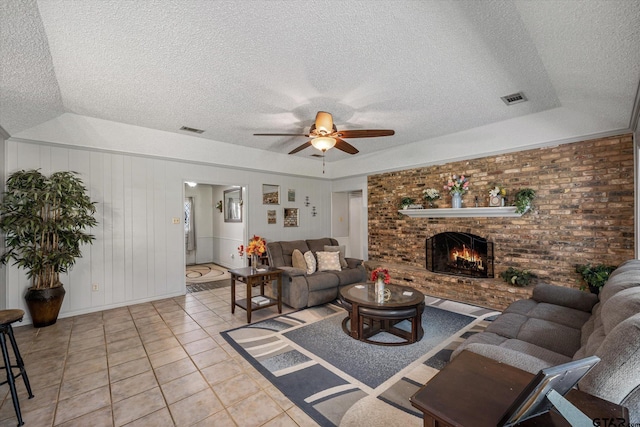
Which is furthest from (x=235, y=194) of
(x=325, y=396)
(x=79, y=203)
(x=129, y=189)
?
(x=325, y=396)

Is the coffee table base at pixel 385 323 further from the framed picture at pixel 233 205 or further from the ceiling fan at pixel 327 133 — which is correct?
the framed picture at pixel 233 205

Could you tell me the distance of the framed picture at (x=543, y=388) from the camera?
0.78 meters

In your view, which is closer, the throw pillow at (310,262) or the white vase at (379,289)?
the white vase at (379,289)

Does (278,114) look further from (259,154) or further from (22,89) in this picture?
(22,89)

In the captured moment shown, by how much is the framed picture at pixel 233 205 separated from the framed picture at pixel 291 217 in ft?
3.86

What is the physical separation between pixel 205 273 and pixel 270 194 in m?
2.60

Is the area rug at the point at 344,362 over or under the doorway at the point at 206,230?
under

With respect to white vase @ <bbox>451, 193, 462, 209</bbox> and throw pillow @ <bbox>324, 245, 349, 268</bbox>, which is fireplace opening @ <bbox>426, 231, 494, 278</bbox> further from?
throw pillow @ <bbox>324, 245, 349, 268</bbox>

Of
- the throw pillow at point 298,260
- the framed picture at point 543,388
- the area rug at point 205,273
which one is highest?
the framed picture at point 543,388

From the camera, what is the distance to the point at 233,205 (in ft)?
23.5

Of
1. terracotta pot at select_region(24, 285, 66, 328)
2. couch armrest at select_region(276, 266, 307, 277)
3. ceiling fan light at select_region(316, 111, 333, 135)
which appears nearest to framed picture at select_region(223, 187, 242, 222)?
couch armrest at select_region(276, 266, 307, 277)

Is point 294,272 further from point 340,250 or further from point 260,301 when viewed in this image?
point 340,250

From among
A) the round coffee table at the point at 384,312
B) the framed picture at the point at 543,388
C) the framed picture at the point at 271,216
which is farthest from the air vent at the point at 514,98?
the framed picture at the point at 271,216

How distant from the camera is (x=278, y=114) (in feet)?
12.4
